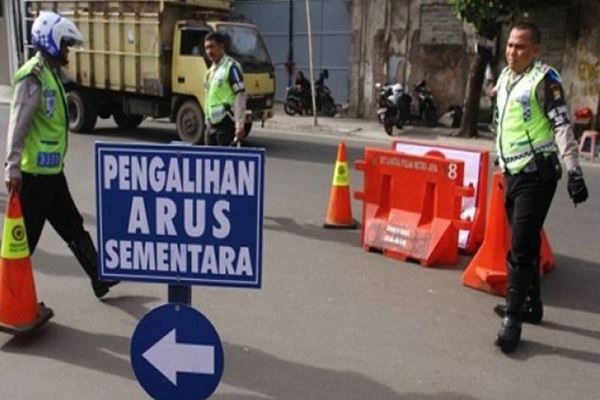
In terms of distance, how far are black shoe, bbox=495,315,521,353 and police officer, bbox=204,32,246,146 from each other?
3888mm

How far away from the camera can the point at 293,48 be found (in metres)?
20.8

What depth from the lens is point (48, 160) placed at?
4520 millimetres

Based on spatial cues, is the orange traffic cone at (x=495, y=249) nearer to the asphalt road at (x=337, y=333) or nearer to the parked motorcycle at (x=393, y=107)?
the asphalt road at (x=337, y=333)

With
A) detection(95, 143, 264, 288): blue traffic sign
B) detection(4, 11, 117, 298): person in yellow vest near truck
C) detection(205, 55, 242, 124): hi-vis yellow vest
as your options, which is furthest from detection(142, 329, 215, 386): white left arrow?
detection(205, 55, 242, 124): hi-vis yellow vest

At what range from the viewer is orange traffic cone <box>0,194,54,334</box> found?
4.30m

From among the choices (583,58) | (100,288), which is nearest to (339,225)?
(100,288)

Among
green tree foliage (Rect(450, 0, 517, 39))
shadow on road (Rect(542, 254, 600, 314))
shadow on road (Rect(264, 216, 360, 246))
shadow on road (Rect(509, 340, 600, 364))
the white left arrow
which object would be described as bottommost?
shadow on road (Rect(264, 216, 360, 246))

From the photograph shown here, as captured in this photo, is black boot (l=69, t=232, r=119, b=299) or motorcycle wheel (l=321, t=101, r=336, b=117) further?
motorcycle wheel (l=321, t=101, r=336, b=117)

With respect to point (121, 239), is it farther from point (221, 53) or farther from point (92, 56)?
point (92, 56)

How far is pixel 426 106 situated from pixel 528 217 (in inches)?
508

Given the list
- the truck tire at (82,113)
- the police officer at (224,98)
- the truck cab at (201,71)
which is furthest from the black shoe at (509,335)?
the truck tire at (82,113)

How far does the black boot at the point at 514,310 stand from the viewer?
4.34 metres

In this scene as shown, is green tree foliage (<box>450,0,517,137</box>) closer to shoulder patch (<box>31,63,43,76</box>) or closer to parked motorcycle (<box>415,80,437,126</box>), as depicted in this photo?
parked motorcycle (<box>415,80,437,126</box>)

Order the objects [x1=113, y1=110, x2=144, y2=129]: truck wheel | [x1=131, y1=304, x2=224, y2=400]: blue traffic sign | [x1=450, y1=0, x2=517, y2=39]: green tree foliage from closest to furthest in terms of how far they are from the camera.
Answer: [x1=131, y1=304, x2=224, y2=400]: blue traffic sign → [x1=450, y1=0, x2=517, y2=39]: green tree foliage → [x1=113, y1=110, x2=144, y2=129]: truck wheel
